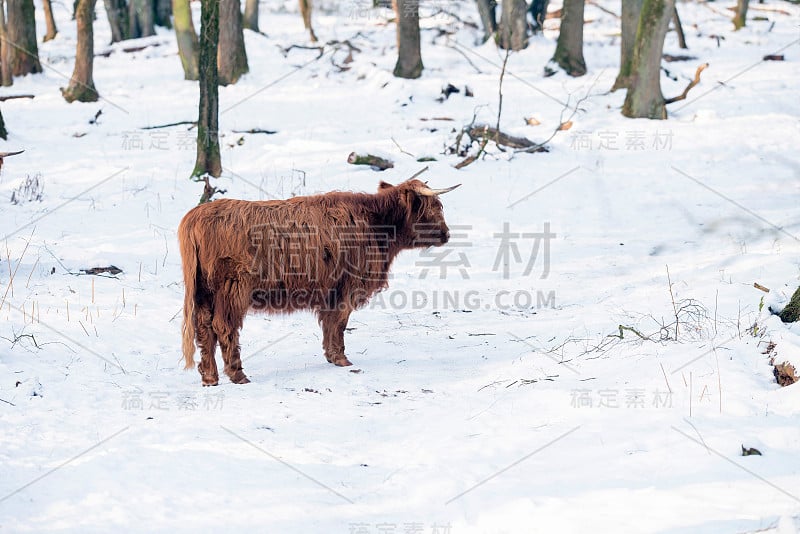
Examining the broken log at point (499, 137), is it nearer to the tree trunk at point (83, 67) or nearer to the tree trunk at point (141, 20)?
the tree trunk at point (83, 67)

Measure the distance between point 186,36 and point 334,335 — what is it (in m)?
13.4

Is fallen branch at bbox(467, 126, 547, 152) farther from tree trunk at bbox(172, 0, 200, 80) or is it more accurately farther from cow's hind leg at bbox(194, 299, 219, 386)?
tree trunk at bbox(172, 0, 200, 80)

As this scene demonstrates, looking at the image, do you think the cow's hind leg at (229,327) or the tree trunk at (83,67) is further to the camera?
the tree trunk at (83,67)

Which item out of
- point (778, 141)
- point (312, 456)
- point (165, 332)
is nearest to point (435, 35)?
point (778, 141)

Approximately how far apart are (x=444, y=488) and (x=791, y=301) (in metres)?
3.19

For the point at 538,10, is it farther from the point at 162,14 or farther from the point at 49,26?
the point at 49,26

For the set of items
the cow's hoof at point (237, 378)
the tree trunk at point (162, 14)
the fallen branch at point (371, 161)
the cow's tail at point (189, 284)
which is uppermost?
the tree trunk at point (162, 14)

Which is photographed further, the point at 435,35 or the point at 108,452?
the point at 435,35

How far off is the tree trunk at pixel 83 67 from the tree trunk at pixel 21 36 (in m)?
2.15

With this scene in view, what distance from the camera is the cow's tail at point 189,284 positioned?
6.17m

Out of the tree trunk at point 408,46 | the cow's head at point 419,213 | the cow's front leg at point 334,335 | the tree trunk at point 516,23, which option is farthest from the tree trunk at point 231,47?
the cow's front leg at point 334,335

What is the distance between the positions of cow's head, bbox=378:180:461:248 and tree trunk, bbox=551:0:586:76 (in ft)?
38.4

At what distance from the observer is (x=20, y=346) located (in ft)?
20.2

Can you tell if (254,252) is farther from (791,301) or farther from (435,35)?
(435,35)
